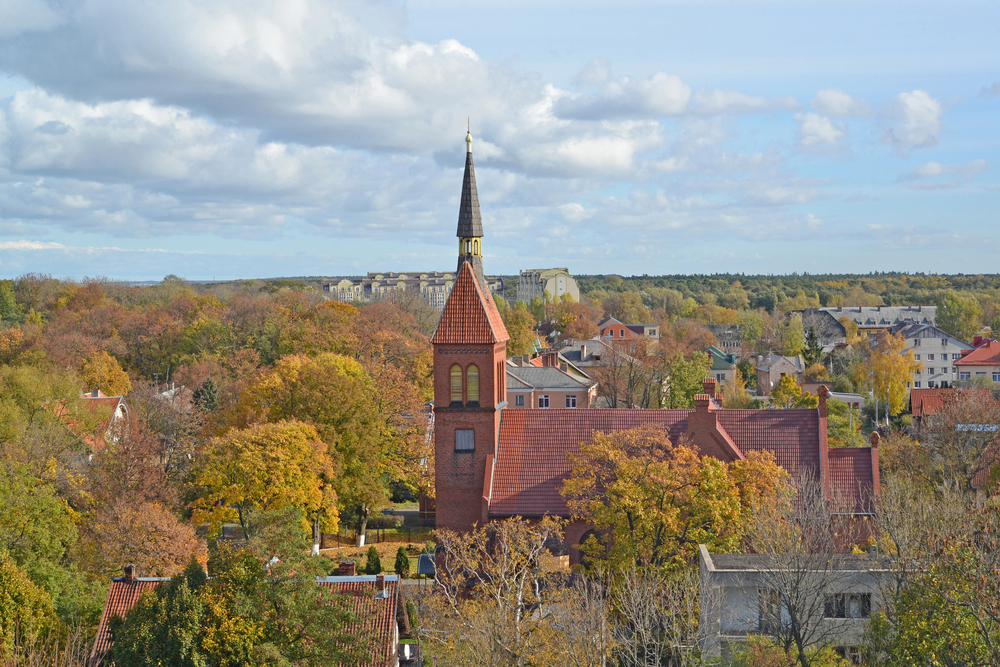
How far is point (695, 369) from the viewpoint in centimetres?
7131

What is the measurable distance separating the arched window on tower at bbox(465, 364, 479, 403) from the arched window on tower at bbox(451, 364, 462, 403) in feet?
0.97

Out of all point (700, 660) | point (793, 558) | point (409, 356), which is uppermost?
point (409, 356)

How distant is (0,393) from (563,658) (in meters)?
44.1

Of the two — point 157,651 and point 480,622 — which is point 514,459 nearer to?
point 480,622

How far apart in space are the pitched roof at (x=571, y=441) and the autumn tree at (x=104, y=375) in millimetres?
52607

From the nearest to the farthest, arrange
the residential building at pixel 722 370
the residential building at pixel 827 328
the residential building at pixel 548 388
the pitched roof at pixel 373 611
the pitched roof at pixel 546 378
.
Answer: the pitched roof at pixel 373 611 → the residential building at pixel 548 388 → the pitched roof at pixel 546 378 → the residential building at pixel 722 370 → the residential building at pixel 827 328

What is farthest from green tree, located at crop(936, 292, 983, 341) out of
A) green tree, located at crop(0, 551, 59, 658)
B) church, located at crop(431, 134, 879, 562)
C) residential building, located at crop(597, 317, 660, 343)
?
green tree, located at crop(0, 551, 59, 658)

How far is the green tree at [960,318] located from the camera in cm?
12600

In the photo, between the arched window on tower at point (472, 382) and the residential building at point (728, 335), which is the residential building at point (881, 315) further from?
the arched window on tower at point (472, 382)

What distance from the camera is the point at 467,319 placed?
3591 cm

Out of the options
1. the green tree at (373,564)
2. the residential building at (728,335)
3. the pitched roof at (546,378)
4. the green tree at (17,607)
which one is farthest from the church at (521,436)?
the residential building at (728,335)

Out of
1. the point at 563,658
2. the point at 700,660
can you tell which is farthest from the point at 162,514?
the point at 700,660

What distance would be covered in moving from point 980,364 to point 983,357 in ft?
5.46

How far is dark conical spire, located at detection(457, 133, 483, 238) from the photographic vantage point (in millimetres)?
37312
